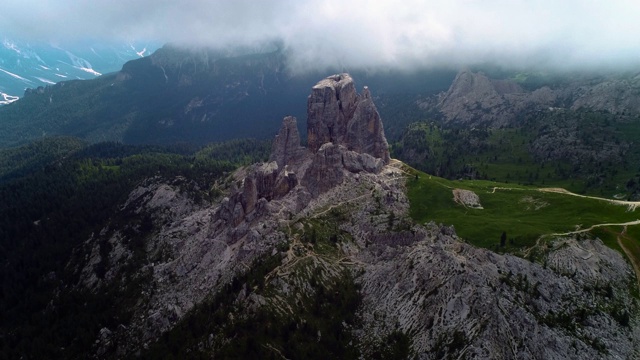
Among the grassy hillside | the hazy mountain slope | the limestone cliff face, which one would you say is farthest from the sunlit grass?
the limestone cliff face

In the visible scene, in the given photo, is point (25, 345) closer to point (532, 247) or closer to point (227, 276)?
point (227, 276)

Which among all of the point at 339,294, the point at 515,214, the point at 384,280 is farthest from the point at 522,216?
the point at 339,294

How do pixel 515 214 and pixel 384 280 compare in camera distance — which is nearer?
pixel 384 280

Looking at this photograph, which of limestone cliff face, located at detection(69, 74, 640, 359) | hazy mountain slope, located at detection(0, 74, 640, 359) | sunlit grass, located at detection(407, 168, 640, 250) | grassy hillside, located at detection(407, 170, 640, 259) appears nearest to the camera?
limestone cliff face, located at detection(69, 74, 640, 359)

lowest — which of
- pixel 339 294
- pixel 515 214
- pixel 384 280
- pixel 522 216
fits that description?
pixel 339 294

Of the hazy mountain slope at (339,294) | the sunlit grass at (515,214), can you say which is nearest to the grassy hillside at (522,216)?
the sunlit grass at (515,214)

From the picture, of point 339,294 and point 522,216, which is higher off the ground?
point 522,216

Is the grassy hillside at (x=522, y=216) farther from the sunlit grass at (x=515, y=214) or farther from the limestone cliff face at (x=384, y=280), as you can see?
the limestone cliff face at (x=384, y=280)

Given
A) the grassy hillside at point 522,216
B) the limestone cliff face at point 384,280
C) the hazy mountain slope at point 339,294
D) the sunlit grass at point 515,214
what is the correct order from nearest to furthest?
1. the limestone cliff face at point 384,280
2. the hazy mountain slope at point 339,294
3. the grassy hillside at point 522,216
4. the sunlit grass at point 515,214

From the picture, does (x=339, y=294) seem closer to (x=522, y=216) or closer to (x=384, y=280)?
(x=384, y=280)

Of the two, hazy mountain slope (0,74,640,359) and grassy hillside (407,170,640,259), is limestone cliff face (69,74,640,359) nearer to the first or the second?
hazy mountain slope (0,74,640,359)

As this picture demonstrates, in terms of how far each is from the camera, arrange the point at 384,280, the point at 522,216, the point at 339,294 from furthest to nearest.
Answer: the point at 522,216 → the point at 339,294 → the point at 384,280
